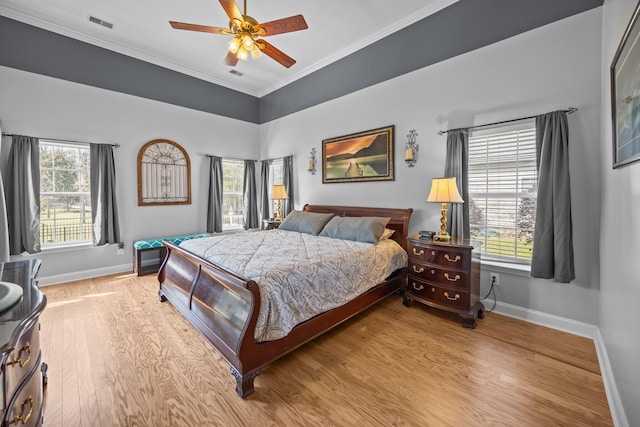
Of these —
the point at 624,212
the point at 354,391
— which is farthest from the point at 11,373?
the point at 624,212

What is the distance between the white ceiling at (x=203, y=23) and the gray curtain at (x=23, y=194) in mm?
1702

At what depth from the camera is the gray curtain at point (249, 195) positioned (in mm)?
5957

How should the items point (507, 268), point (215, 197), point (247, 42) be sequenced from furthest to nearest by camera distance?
point (215, 197), point (507, 268), point (247, 42)

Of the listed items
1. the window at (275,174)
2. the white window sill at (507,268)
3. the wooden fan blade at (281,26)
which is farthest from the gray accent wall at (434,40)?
the white window sill at (507,268)

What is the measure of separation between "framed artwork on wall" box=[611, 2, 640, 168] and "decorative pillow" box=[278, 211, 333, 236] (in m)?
2.98

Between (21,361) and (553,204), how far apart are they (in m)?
3.71

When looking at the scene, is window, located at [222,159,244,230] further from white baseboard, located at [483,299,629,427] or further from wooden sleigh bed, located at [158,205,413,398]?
white baseboard, located at [483,299,629,427]

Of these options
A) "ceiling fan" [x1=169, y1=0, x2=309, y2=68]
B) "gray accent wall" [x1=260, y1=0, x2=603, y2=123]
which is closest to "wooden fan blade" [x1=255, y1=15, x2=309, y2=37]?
"ceiling fan" [x1=169, y1=0, x2=309, y2=68]

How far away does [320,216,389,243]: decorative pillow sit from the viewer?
11.0ft

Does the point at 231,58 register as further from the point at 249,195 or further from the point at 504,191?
the point at 504,191

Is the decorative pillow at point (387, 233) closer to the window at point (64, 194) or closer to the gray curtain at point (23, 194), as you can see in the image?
the window at point (64, 194)

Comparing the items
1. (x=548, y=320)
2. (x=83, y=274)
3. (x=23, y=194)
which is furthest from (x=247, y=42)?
(x=83, y=274)

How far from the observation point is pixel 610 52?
213cm

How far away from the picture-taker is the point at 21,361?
98cm
